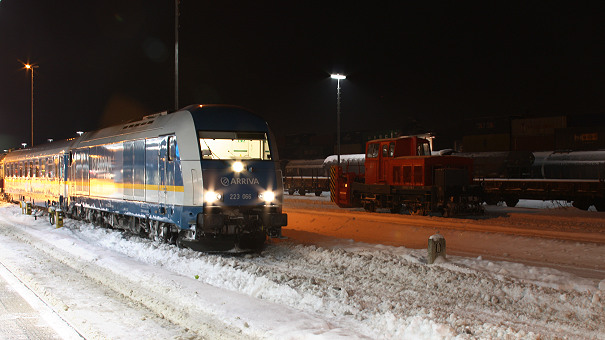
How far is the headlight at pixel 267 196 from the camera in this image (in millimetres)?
12484

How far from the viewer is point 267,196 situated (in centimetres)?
1255

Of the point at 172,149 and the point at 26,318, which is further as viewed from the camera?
the point at 172,149

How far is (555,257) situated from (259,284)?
758 cm

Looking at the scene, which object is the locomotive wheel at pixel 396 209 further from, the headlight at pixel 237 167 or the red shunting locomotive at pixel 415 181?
the headlight at pixel 237 167

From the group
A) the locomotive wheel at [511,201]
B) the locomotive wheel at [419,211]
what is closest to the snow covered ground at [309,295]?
the locomotive wheel at [419,211]

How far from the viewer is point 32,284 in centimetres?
974

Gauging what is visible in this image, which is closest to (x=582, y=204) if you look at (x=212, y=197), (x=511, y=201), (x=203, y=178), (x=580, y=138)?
(x=511, y=201)

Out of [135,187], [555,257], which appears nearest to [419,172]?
[555,257]

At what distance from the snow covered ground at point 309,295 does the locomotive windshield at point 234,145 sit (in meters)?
2.45

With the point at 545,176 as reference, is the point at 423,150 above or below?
above

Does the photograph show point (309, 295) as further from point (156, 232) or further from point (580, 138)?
point (580, 138)

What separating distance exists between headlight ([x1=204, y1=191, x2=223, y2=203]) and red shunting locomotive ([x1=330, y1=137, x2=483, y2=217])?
12.1 metres

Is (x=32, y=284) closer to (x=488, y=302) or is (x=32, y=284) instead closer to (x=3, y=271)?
(x=3, y=271)

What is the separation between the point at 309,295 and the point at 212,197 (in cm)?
460
